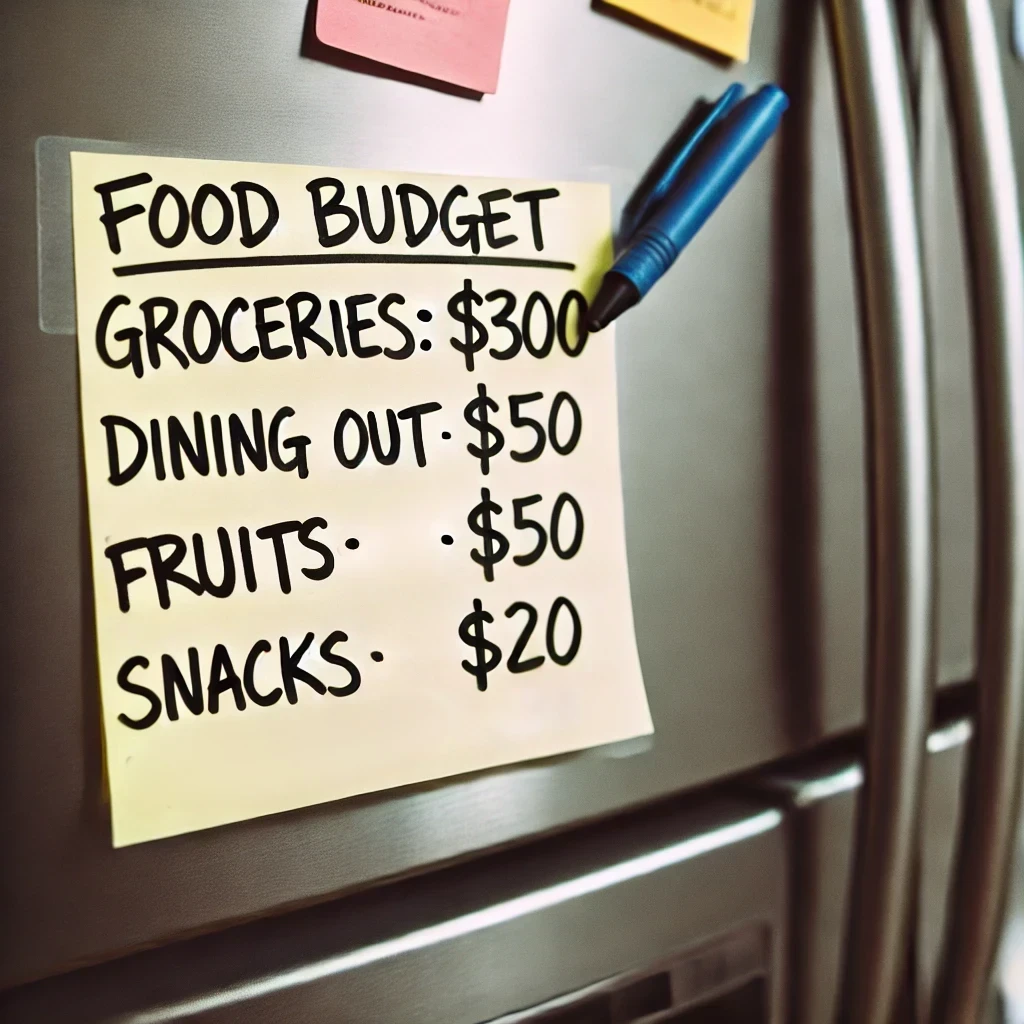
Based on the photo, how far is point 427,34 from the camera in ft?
1.24

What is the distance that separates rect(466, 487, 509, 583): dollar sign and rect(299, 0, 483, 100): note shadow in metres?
0.18

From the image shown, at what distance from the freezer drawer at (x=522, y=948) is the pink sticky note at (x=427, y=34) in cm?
39

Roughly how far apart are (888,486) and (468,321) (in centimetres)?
25

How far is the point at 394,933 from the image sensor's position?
408 millimetres

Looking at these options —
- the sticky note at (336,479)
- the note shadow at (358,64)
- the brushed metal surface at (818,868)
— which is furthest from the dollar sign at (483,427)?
the brushed metal surface at (818,868)

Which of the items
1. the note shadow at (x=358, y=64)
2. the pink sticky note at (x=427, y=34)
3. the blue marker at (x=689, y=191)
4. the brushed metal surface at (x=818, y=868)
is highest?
the pink sticky note at (x=427, y=34)

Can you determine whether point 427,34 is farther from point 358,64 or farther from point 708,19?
point 708,19

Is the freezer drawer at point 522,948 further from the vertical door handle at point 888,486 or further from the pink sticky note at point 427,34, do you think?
the pink sticky note at point 427,34

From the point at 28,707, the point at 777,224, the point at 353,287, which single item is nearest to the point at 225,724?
the point at 28,707

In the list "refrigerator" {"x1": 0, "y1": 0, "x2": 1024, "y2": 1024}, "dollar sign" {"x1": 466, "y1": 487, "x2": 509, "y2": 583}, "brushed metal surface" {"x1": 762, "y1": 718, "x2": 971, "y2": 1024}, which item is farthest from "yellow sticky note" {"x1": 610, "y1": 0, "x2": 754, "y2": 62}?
"brushed metal surface" {"x1": 762, "y1": 718, "x2": 971, "y2": 1024}

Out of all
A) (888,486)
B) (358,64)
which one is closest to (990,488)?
(888,486)

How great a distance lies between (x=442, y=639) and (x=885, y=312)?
29cm

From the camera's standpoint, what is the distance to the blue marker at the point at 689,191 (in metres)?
0.41

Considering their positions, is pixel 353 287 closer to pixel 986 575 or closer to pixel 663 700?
pixel 663 700
